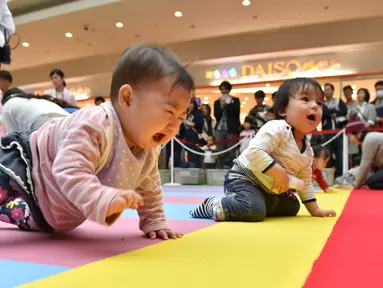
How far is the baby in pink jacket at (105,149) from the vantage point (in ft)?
3.87

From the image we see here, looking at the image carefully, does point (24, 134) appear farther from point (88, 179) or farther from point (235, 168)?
point (235, 168)

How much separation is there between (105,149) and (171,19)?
8333mm

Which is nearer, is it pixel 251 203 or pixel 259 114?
pixel 251 203

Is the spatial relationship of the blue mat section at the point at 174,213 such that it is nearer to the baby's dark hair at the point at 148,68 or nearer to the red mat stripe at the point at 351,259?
the red mat stripe at the point at 351,259

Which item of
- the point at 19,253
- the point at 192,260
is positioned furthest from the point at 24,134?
the point at 192,260

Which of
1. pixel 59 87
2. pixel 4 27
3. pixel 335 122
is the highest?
pixel 4 27

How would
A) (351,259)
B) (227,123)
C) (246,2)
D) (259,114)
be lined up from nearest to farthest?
(351,259), (259,114), (227,123), (246,2)

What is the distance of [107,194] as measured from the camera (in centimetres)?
113

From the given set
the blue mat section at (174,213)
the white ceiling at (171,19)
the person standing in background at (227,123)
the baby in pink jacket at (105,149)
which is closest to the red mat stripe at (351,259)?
the baby in pink jacket at (105,149)

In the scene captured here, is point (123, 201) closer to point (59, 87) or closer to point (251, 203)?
point (251, 203)

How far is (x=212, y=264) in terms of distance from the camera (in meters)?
1.08

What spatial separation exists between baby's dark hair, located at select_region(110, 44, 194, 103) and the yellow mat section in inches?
20.2

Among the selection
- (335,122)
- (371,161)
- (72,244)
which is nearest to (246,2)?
(335,122)

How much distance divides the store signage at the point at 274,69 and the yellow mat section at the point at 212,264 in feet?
28.7
